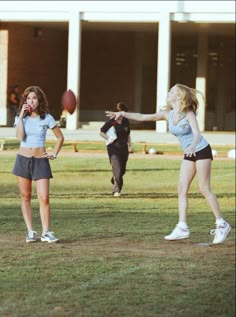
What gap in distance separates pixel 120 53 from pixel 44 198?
72.8 feet

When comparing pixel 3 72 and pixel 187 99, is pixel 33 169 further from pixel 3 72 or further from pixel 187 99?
pixel 3 72

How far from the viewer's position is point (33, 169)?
7.69 meters

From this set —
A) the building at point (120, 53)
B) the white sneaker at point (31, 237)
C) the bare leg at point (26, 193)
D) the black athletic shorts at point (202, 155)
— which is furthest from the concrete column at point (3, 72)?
the black athletic shorts at point (202, 155)

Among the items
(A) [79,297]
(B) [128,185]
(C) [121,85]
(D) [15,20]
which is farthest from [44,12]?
(C) [121,85]

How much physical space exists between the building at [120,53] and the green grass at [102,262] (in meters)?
0.87

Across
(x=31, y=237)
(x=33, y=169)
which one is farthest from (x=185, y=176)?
(x=31, y=237)

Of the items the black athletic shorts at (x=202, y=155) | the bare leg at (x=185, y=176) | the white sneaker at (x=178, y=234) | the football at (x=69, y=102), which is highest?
the football at (x=69, y=102)

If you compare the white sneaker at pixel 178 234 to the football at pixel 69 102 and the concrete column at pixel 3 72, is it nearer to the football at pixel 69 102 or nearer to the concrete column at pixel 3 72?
the concrete column at pixel 3 72

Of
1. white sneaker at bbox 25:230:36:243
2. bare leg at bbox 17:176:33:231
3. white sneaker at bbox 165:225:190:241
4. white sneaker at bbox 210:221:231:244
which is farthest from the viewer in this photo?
white sneaker at bbox 165:225:190:241

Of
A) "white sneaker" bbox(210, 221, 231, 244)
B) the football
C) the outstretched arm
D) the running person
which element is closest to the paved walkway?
the football

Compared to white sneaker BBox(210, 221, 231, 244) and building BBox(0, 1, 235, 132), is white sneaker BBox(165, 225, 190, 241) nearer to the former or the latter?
white sneaker BBox(210, 221, 231, 244)

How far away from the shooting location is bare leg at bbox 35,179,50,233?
7.82 meters

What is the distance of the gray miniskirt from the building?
302 mm

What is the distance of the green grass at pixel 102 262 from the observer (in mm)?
6641
